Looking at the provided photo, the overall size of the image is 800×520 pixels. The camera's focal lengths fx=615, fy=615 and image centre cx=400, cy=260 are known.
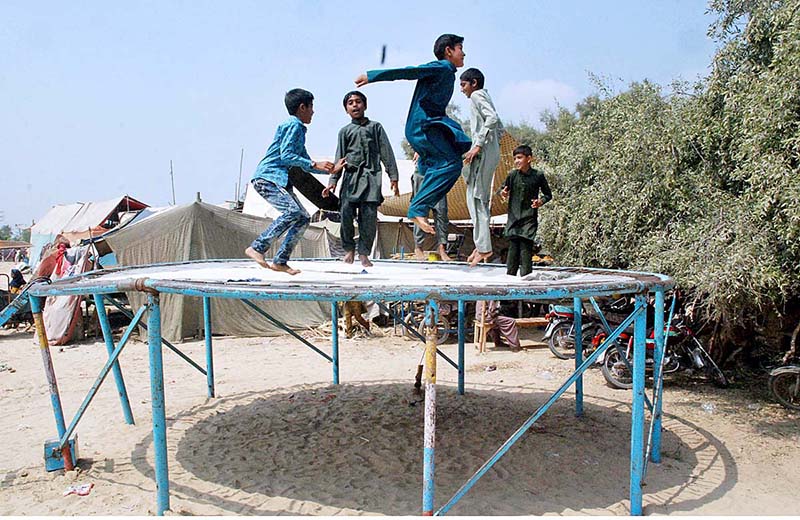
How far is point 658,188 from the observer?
24.4 ft

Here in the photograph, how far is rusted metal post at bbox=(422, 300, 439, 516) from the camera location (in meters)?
3.44

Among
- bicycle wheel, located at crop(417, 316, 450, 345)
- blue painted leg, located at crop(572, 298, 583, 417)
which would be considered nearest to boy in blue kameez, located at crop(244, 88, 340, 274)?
blue painted leg, located at crop(572, 298, 583, 417)

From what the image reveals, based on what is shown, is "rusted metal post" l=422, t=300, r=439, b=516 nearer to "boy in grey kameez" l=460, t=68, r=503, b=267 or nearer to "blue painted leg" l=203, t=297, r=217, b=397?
"boy in grey kameez" l=460, t=68, r=503, b=267

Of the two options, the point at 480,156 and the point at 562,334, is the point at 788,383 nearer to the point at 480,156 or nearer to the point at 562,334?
the point at 562,334

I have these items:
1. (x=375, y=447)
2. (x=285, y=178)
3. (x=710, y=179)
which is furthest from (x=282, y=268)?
(x=710, y=179)

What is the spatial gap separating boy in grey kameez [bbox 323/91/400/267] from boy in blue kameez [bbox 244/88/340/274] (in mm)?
651

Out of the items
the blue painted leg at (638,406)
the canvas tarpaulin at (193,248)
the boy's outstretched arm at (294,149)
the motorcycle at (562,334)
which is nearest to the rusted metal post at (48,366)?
the boy's outstretched arm at (294,149)

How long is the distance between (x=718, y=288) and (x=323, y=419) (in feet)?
A: 13.5

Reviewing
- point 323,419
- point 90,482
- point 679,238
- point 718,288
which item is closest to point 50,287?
point 90,482

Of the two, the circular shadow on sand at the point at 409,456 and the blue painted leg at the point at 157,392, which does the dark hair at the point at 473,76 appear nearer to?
the blue painted leg at the point at 157,392

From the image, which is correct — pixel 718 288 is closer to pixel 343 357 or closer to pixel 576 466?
pixel 576 466

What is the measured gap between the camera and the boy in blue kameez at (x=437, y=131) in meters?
5.04

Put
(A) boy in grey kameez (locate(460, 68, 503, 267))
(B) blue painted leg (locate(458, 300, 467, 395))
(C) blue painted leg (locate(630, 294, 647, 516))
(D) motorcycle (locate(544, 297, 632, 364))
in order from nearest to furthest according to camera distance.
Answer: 1. (C) blue painted leg (locate(630, 294, 647, 516))
2. (A) boy in grey kameez (locate(460, 68, 503, 267))
3. (B) blue painted leg (locate(458, 300, 467, 395))
4. (D) motorcycle (locate(544, 297, 632, 364))

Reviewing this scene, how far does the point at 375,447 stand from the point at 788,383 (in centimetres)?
470
